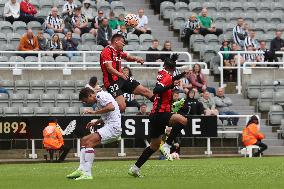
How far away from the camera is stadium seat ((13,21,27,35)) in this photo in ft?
104

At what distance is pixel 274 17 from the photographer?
3659 centimetres

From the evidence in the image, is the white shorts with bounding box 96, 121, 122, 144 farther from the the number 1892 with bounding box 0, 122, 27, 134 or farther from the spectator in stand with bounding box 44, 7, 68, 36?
the spectator in stand with bounding box 44, 7, 68, 36

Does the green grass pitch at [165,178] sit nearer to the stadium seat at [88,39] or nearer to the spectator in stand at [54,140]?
the spectator in stand at [54,140]

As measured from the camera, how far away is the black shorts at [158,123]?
18172 millimetres

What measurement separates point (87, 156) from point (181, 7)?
1987 cm

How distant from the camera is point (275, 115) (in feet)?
102

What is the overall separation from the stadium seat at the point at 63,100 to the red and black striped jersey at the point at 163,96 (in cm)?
1010

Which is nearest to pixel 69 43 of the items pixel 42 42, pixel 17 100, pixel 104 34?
pixel 42 42

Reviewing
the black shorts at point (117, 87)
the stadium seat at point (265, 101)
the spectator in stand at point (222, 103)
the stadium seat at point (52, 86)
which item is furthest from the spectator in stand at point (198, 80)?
the black shorts at point (117, 87)

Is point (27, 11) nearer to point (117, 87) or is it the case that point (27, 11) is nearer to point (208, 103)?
point (208, 103)

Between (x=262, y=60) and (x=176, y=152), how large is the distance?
7572 mm

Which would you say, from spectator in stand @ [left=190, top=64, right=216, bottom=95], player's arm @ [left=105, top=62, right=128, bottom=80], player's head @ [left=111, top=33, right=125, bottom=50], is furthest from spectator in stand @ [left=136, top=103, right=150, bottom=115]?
player's head @ [left=111, top=33, right=125, bottom=50]

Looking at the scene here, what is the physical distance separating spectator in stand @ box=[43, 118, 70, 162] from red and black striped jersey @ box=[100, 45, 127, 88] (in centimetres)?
772

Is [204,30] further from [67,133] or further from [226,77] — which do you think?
[67,133]
